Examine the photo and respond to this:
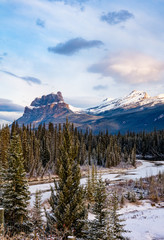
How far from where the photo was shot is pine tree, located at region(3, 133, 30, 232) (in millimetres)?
17594

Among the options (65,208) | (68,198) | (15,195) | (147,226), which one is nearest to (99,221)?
(65,208)

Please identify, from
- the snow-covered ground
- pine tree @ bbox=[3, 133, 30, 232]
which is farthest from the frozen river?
the snow-covered ground

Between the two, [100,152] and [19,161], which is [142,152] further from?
[19,161]

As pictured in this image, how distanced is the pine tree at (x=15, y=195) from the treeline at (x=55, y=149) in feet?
23.2

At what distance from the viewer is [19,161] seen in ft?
64.8

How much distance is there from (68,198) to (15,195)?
638 cm

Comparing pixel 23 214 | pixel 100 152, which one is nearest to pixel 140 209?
pixel 23 214

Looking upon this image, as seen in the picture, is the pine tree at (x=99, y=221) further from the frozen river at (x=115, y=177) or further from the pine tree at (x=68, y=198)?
the frozen river at (x=115, y=177)

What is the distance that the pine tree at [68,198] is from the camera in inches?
541

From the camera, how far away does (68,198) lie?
47.2 feet

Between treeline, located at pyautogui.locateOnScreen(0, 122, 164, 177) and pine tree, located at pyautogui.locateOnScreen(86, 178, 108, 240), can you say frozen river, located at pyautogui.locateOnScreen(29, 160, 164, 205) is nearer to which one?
treeline, located at pyautogui.locateOnScreen(0, 122, 164, 177)

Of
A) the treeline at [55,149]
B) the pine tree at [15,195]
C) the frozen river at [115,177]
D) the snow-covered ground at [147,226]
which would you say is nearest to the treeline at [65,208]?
the pine tree at [15,195]

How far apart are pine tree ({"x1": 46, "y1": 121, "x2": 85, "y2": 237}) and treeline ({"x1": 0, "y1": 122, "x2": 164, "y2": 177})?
1277 cm

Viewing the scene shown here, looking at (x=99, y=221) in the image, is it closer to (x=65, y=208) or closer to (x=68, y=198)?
(x=65, y=208)
